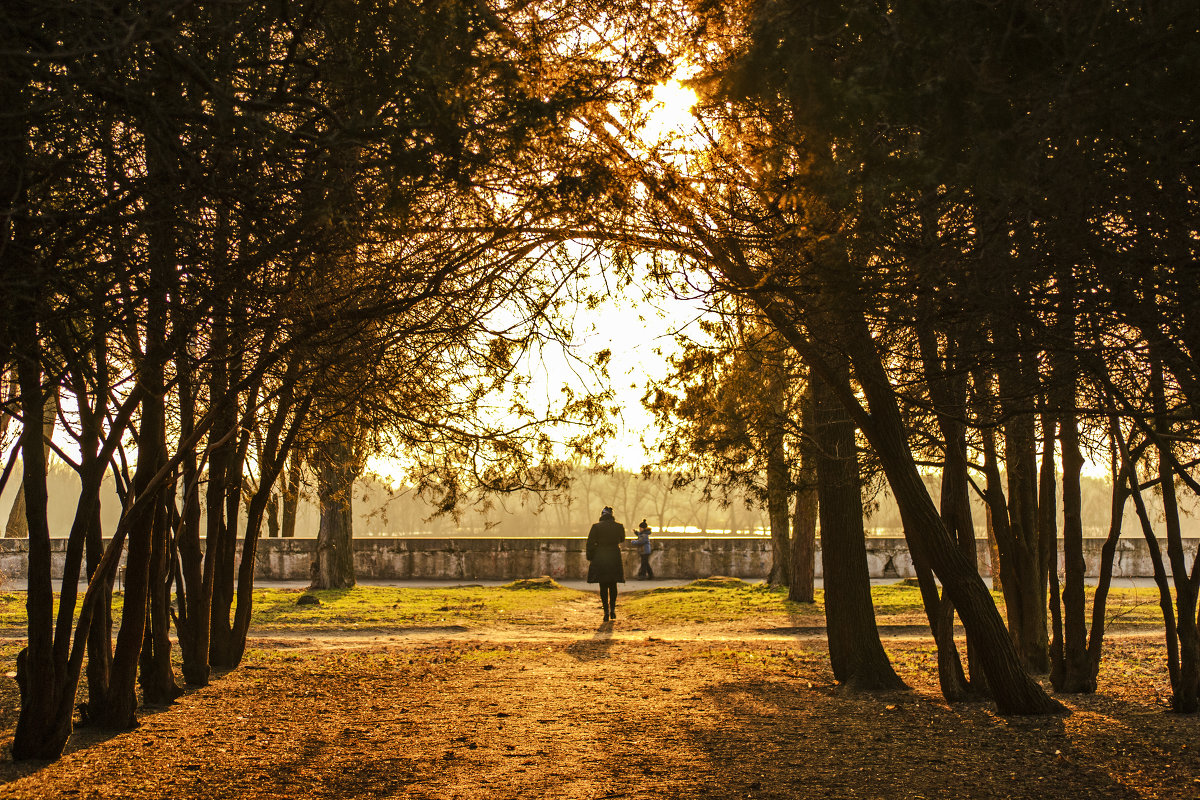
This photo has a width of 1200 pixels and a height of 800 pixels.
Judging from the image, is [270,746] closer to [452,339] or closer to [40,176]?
[452,339]

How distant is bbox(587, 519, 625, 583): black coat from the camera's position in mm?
15211

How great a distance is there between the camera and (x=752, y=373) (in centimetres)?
982

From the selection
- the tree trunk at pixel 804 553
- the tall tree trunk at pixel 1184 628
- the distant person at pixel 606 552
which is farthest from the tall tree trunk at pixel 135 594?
the tree trunk at pixel 804 553

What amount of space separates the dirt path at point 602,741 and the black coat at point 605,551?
15.3 feet

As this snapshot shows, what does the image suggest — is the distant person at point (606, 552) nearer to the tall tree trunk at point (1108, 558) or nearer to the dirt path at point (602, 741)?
the dirt path at point (602, 741)

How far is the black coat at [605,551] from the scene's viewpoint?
599 inches

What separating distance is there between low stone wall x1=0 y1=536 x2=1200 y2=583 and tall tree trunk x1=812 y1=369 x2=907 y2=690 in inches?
639

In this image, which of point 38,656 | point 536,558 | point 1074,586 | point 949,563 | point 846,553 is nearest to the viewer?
point 38,656

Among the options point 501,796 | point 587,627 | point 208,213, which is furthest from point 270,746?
point 587,627

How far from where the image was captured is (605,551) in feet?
50.1

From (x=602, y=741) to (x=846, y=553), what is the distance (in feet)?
11.5

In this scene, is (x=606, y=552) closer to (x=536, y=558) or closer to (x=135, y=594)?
(x=135, y=594)

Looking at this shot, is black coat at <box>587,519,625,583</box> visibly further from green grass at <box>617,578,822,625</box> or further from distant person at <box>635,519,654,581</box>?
A: distant person at <box>635,519,654,581</box>

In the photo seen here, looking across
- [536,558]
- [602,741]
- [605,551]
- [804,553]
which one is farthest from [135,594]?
[536,558]
